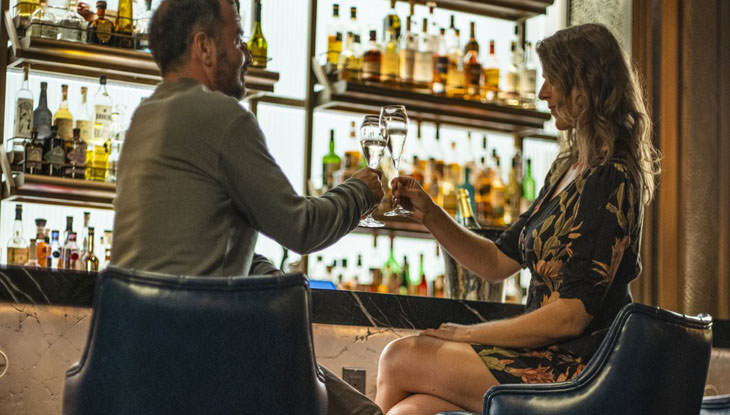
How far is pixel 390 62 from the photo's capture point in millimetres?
4066

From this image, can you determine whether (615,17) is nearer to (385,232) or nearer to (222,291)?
(385,232)

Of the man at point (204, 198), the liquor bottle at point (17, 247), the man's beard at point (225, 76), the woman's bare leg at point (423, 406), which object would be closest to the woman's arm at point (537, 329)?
the woman's bare leg at point (423, 406)

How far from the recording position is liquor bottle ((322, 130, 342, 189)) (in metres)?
3.94

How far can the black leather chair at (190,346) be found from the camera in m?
1.17

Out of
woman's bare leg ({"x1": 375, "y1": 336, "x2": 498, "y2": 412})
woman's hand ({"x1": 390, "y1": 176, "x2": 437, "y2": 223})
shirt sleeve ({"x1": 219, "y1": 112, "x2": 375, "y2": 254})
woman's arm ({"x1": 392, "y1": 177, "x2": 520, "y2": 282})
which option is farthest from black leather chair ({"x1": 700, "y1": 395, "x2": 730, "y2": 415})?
shirt sleeve ({"x1": 219, "y1": 112, "x2": 375, "y2": 254})

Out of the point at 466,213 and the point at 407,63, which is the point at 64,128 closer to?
the point at 407,63

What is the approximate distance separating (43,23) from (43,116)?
0.38 metres

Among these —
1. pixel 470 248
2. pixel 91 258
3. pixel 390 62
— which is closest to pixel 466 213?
pixel 470 248

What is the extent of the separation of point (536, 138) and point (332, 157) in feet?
3.96

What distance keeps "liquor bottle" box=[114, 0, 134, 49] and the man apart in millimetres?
2233

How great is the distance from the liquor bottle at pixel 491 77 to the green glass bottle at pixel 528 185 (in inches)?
14.6

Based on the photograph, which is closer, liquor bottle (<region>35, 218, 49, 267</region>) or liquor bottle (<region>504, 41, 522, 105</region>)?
liquor bottle (<region>35, 218, 49, 267</region>)

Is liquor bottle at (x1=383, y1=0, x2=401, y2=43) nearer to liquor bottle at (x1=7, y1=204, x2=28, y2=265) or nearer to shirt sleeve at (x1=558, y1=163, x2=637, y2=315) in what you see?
liquor bottle at (x1=7, y1=204, x2=28, y2=265)

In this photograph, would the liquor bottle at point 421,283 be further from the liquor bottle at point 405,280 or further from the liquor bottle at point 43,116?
the liquor bottle at point 43,116
